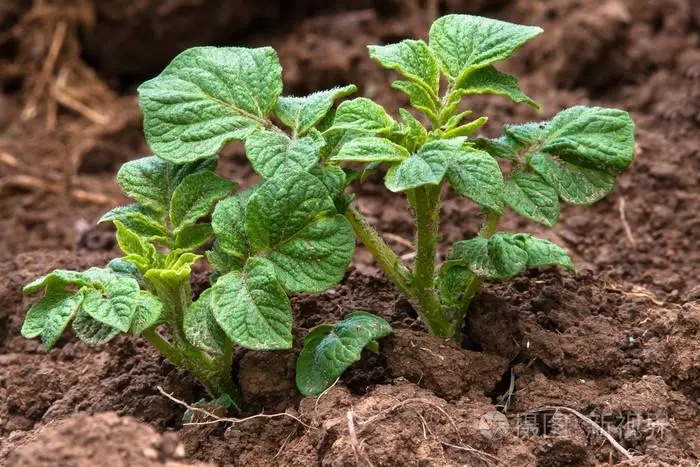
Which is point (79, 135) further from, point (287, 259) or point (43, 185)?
point (287, 259)

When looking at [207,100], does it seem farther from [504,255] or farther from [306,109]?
[504,255]

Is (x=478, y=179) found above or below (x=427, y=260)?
above

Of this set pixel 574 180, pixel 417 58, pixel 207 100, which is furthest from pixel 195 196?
Result: pixel 574 180

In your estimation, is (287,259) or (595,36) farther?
(595,36)

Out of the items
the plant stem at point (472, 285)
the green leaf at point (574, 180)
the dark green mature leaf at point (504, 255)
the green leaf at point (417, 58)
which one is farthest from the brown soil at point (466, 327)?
the green leaf at point (417, 58)

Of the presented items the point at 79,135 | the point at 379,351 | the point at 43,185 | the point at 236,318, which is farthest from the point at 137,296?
the point at 79,135

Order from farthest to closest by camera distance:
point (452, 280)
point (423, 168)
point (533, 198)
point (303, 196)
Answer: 1. point (452, 280)
2. point (533, 198)
3. point (303, 196)
4. point (423, 168)

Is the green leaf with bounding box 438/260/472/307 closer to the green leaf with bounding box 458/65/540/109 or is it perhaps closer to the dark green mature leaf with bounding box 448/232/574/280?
the dark green mature leaf with bounding box 448/232/574/280
